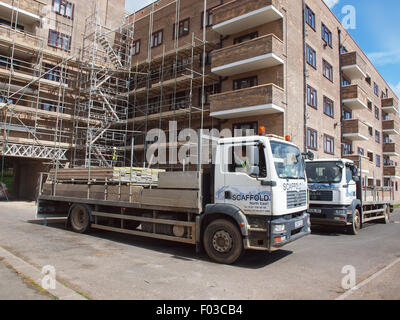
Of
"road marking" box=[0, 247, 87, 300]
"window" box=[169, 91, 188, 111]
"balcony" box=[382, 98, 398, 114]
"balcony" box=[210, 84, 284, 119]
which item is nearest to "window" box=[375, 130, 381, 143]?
"balcony" box=[382, 98, 398, 114]

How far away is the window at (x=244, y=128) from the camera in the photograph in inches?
695

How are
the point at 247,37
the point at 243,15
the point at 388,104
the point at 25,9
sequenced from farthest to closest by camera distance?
the point at 388,104, the point at 25,9, the point at 247,37, the point at 243,15

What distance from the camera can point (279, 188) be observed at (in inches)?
239

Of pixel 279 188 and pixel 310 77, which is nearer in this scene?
pixel 279 188

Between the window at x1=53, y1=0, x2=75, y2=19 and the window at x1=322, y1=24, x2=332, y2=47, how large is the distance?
20126 mm

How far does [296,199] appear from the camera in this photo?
665 centimetres

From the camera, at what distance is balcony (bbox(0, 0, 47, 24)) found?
21.9 m

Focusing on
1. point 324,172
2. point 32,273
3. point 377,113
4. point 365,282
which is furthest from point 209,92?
point 377,113

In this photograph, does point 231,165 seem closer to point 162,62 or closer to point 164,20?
point 162,62

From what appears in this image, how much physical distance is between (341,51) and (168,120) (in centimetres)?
1642

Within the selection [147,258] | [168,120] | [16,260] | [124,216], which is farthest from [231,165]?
[168,120]

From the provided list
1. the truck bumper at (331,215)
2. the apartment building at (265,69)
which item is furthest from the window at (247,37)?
the truck bumper at (331,215)

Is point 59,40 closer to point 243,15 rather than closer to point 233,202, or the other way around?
point 243,15

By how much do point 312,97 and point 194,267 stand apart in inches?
712
